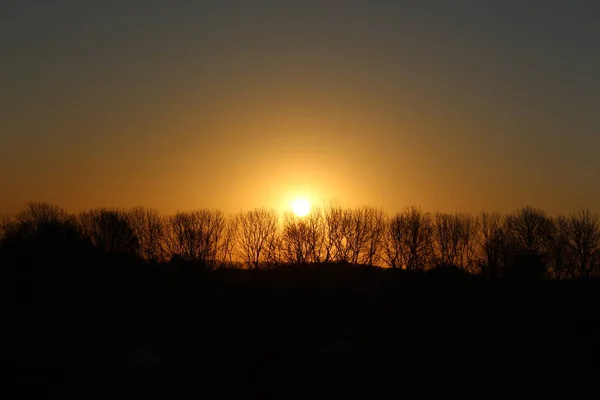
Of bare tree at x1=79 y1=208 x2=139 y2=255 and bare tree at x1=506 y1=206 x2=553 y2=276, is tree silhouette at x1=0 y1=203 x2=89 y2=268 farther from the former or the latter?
bare tree at x1=506 y1=206 x2=553 y2=276

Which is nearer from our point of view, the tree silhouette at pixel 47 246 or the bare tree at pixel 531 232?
the tree silhouette at pixel 47 246

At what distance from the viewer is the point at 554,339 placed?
4550cm

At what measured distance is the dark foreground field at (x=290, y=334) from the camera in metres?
42.9

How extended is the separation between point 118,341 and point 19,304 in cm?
795

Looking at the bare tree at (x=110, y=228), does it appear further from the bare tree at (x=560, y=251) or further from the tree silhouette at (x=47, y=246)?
the bare tree at (x=560, y=251)

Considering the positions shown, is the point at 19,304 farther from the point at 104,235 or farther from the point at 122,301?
the point at 104,235

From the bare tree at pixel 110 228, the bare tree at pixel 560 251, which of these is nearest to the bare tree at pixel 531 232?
the bare tree at pixel 560 251

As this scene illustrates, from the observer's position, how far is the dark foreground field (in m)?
42.9

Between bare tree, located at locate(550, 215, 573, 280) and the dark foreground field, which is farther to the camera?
bare tree, located at locate(550, 215, 573, 280)

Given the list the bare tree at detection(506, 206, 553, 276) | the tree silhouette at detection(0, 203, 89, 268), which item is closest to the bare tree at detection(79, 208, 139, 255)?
the tree silhouette at detection(0, 203, 89, 268)

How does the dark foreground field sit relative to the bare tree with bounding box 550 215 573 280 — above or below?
below

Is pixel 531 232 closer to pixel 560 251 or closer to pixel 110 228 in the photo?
pixel 560 251

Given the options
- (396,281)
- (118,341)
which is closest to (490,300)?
(396,281)

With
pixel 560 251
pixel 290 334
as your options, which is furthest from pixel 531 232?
pixel 290 334
